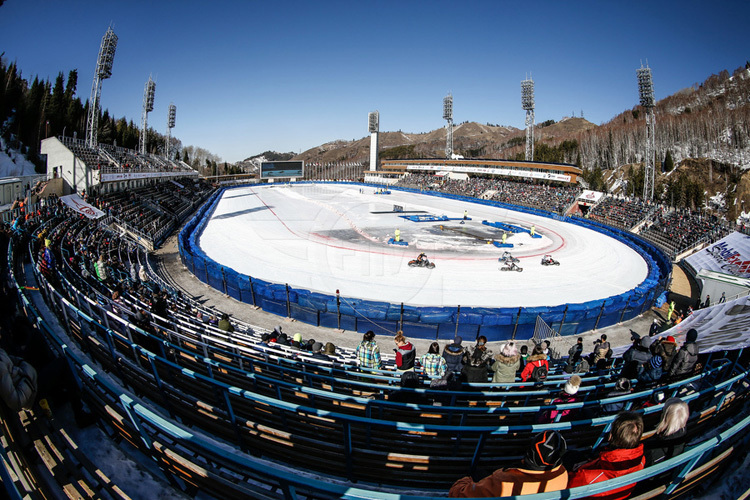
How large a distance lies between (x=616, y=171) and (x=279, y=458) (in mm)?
123039

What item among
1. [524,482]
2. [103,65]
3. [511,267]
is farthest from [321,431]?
[103,65]

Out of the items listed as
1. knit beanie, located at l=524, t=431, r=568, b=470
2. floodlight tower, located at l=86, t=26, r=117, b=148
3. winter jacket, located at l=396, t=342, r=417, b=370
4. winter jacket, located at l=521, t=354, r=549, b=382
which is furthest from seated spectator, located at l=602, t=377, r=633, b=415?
floodlight tower, located at l=86, t=26, r=117, b=148

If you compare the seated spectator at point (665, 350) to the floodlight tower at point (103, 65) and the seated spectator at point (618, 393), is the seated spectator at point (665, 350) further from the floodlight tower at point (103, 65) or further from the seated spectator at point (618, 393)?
the floodlight tower at point (103, 65)

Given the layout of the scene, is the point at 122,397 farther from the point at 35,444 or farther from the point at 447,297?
the point at 447,297

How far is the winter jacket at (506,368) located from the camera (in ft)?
23.4

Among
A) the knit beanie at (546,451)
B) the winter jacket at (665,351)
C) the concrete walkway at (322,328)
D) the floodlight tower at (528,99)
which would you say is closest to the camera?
the knit beanie at (546,451)

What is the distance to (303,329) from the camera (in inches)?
593

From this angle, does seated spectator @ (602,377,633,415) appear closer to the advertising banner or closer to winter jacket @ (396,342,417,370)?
winter jacket @ (396,342,417,370)

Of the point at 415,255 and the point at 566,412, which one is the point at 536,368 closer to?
the point at 566,412

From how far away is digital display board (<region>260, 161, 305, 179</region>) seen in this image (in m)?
93.3

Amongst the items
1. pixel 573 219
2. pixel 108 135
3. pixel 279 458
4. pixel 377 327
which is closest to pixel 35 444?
pixel 279 458

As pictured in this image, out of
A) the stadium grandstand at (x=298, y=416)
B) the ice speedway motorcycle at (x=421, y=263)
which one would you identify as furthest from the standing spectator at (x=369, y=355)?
the ice speedway motorcycle at (x=421, y=263)

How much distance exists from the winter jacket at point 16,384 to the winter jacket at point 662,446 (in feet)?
19.4

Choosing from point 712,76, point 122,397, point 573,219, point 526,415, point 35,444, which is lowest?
point 526,415
